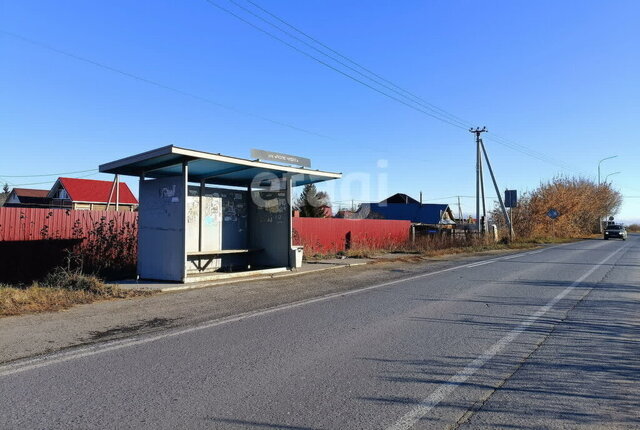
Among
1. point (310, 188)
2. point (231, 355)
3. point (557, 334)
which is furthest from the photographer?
point (310, 188)

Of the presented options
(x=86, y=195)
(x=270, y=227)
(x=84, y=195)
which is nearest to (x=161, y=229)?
(x=270, y=227)

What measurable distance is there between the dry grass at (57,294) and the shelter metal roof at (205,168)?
3.04m

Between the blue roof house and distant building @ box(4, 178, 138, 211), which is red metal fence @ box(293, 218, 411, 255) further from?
the blue roof house

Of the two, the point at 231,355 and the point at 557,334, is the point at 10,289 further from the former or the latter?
the point at 557,334

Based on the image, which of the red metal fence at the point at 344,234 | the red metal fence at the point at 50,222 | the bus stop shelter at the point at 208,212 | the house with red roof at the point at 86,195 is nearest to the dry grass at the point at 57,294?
the bus stop shelter at the point at 208,212

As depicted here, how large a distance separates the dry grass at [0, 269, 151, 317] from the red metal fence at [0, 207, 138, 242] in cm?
341

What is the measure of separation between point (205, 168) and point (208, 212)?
159cm

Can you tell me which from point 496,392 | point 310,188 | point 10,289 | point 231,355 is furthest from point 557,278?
point 310,188

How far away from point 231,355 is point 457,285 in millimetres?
7342

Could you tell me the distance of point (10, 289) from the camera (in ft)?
27.9

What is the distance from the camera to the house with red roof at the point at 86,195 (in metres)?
43.3

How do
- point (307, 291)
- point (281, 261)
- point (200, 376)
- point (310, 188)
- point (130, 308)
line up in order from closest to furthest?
point (200, 376) → point (130, 308) → point (307, 291) → point (281, 261) → point (310, 188)

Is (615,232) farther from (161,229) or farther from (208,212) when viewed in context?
(161,229)

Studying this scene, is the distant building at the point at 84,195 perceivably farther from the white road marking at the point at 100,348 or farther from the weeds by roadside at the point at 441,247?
the white road marking at the point at 100,348
